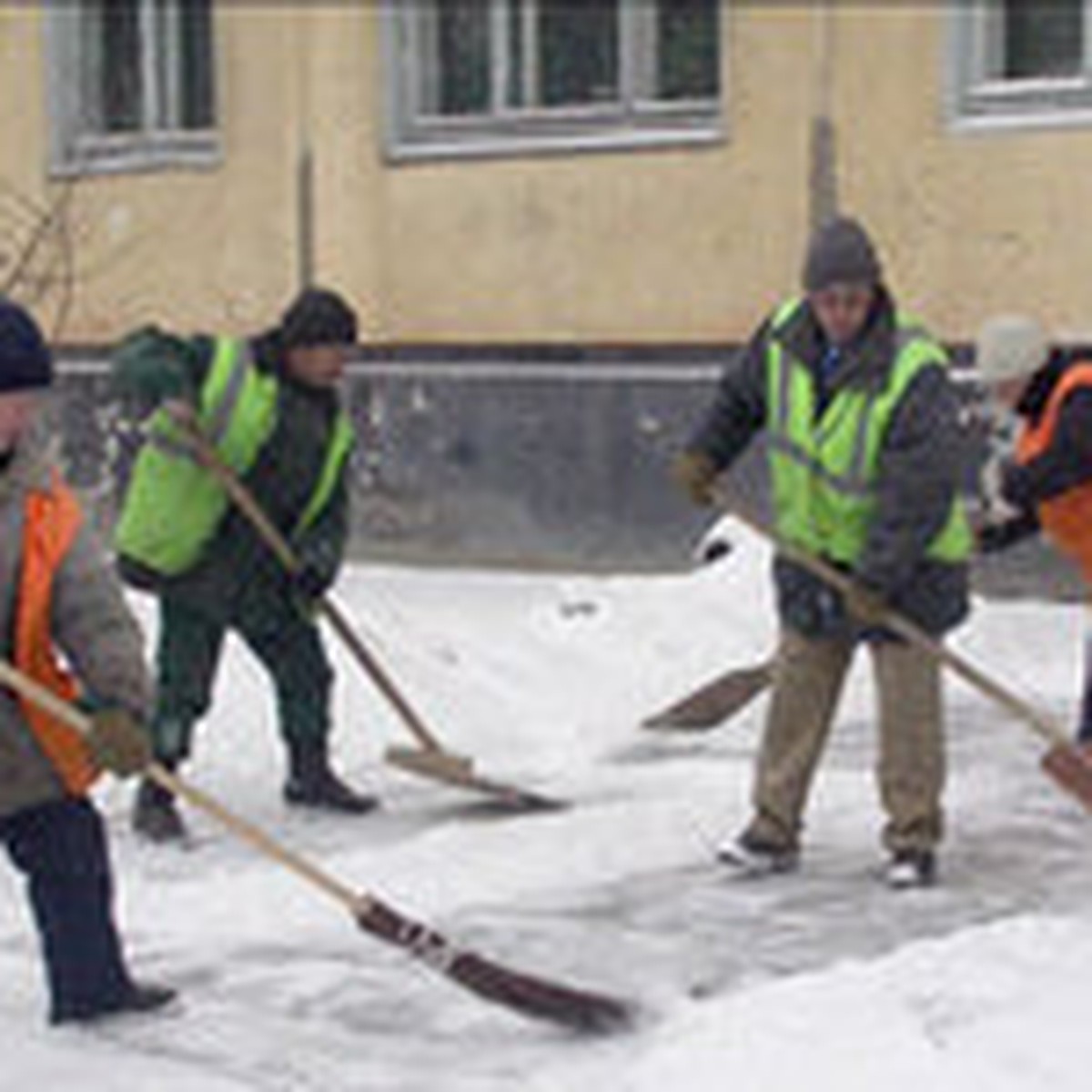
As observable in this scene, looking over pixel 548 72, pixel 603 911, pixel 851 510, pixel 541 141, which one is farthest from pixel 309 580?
pixel 548 72

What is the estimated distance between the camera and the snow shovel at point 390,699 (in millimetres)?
6352

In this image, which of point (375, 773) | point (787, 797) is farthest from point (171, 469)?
point (787, 797)

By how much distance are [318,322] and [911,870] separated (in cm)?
220

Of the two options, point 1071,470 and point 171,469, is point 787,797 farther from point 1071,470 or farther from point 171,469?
point 171,469

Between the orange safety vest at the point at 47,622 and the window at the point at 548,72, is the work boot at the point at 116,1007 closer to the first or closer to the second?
the orange safety vest at the point at 47,622

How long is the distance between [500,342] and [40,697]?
666 centimetres

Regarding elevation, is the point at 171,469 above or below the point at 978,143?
below

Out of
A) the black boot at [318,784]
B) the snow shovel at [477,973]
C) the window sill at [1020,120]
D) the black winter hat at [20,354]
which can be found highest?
the window sill at [1020,120]

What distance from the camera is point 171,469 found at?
21.1ft

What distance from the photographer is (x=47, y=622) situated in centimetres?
446

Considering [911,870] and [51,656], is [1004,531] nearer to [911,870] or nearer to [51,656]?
[911,870]

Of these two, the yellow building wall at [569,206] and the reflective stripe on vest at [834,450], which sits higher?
the yellow building wall at [569,206]

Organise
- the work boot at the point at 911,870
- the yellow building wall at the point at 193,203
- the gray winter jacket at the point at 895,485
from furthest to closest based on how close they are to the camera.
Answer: the yellow building wall at the point at 193,203
the work boot at the point at 911,870
the gray winter jacket at the point at 895,485

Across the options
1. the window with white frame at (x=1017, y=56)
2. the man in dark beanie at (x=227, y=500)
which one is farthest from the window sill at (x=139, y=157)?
the man in dark beanie at (x=227, y=500)
